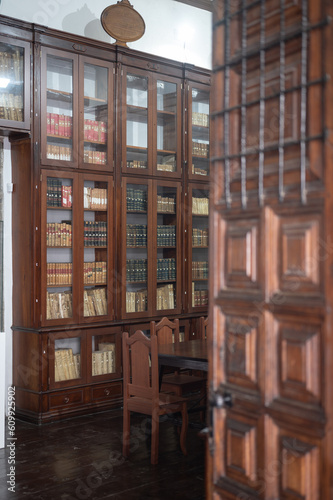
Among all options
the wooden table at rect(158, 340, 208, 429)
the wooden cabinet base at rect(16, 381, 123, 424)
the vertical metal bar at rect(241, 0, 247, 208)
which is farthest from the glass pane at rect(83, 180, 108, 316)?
the vertical metal bar at rect(241, 0, 247, 208)

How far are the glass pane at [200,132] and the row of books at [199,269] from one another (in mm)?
1002

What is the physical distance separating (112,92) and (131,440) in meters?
3.23

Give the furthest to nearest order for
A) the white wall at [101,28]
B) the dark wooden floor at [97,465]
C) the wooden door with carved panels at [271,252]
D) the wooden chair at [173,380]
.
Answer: the white wall at [101,28] → the wooden chair at [173,380] → the dark wooden floor at [97,465] → the wooden door with carved panels at [271,252]

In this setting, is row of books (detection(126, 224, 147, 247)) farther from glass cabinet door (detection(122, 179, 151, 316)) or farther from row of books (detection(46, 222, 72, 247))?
row of books (detection(46, 222, 72, 247))

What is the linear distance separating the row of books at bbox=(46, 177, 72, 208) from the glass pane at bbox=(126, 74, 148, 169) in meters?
0.77

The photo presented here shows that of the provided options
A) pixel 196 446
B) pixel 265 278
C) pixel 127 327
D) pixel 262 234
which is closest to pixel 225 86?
pixel 262 234

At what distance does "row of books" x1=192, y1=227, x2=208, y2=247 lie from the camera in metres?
6.36

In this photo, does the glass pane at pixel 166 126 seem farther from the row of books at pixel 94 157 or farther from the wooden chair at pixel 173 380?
the wooden chair at pixel 173 380

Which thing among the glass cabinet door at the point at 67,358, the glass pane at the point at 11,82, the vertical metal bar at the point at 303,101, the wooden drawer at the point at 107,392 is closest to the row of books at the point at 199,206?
the glass cabinet door at the point at 67,358

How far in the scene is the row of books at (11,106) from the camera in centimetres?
491

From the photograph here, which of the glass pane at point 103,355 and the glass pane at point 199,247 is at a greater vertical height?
the glass pane at point 199,247

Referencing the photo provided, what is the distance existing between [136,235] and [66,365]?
1462 mm

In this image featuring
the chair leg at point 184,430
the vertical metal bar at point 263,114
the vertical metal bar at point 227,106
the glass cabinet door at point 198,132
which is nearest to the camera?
the vertical metal bar at point 263,114

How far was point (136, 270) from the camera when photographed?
5.82 metres
